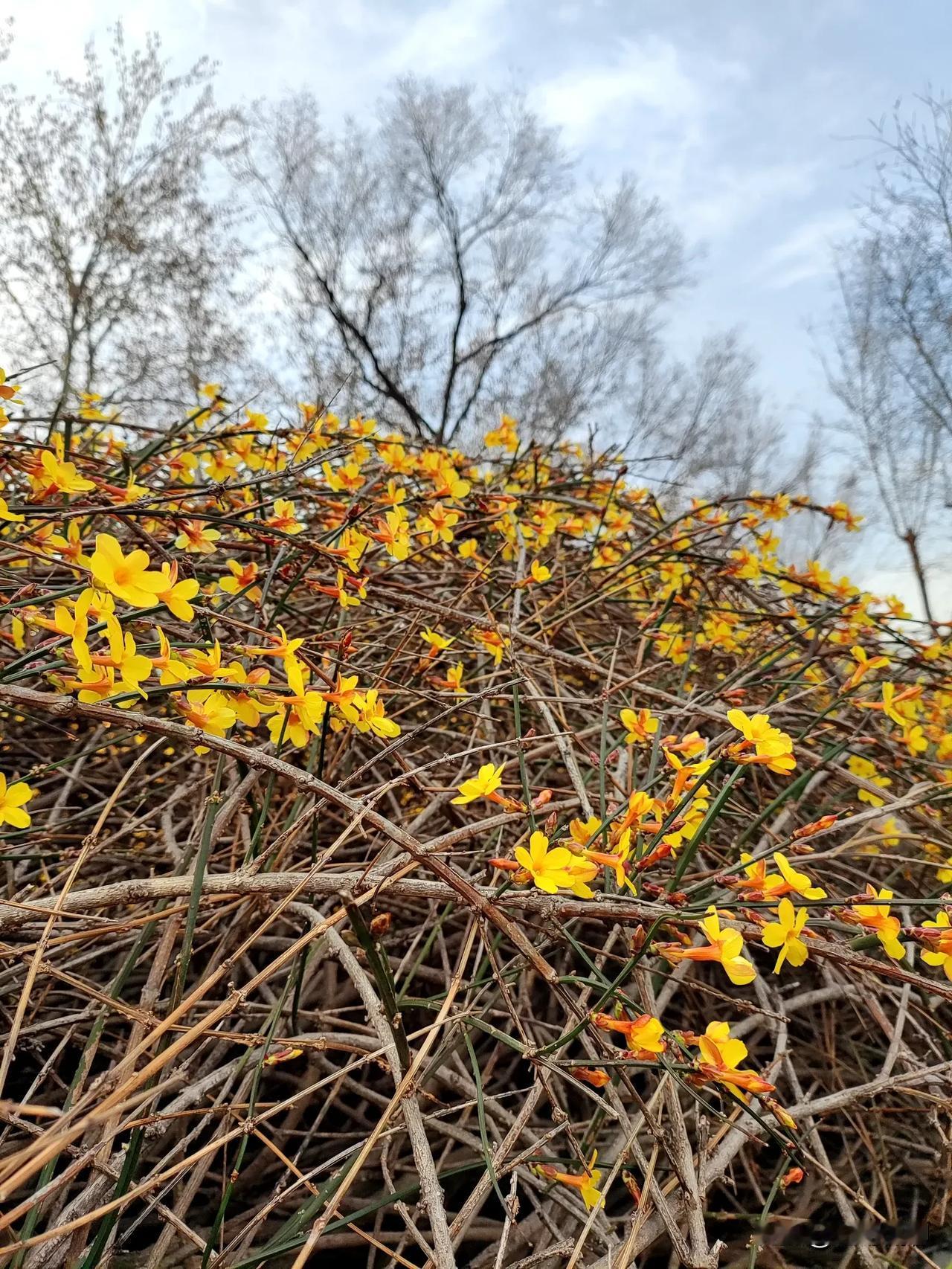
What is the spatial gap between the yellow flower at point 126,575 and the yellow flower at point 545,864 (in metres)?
0.39

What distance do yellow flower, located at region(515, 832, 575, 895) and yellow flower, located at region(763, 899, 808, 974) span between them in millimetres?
166

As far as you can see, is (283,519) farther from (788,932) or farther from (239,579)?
(788,932)

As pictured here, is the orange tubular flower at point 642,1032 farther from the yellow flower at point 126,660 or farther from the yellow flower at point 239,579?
the yellow flower at point 239,579

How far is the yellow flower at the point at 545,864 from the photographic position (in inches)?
23.6

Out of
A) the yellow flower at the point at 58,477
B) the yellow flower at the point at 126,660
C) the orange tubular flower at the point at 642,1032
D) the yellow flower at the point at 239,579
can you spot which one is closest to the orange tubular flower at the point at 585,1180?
the orange tubular flower at the point at 642,1032

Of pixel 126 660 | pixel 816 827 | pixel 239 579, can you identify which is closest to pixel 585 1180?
pixel 816 827

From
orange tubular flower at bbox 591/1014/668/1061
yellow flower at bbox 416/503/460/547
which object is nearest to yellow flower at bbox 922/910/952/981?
orange tubular flower at bbox 591/1014/668/1061

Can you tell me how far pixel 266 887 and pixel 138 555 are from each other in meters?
0.33

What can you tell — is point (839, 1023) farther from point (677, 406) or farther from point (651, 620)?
point (677, 406)

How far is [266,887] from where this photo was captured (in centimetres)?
71

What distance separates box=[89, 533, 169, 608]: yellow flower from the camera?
1.99 ft

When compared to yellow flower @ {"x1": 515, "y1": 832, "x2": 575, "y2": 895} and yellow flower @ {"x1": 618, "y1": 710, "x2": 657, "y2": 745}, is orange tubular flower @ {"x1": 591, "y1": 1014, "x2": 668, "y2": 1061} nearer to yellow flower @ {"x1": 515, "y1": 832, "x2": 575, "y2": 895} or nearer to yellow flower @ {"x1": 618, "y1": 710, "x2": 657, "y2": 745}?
yellow flower @ {"x1": 515, "y1": 832, "x2": 575, "y2": 895}

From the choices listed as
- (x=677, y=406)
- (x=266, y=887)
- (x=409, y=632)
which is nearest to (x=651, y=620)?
(x=409, y=632)

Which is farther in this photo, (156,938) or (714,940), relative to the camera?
(156,938)
